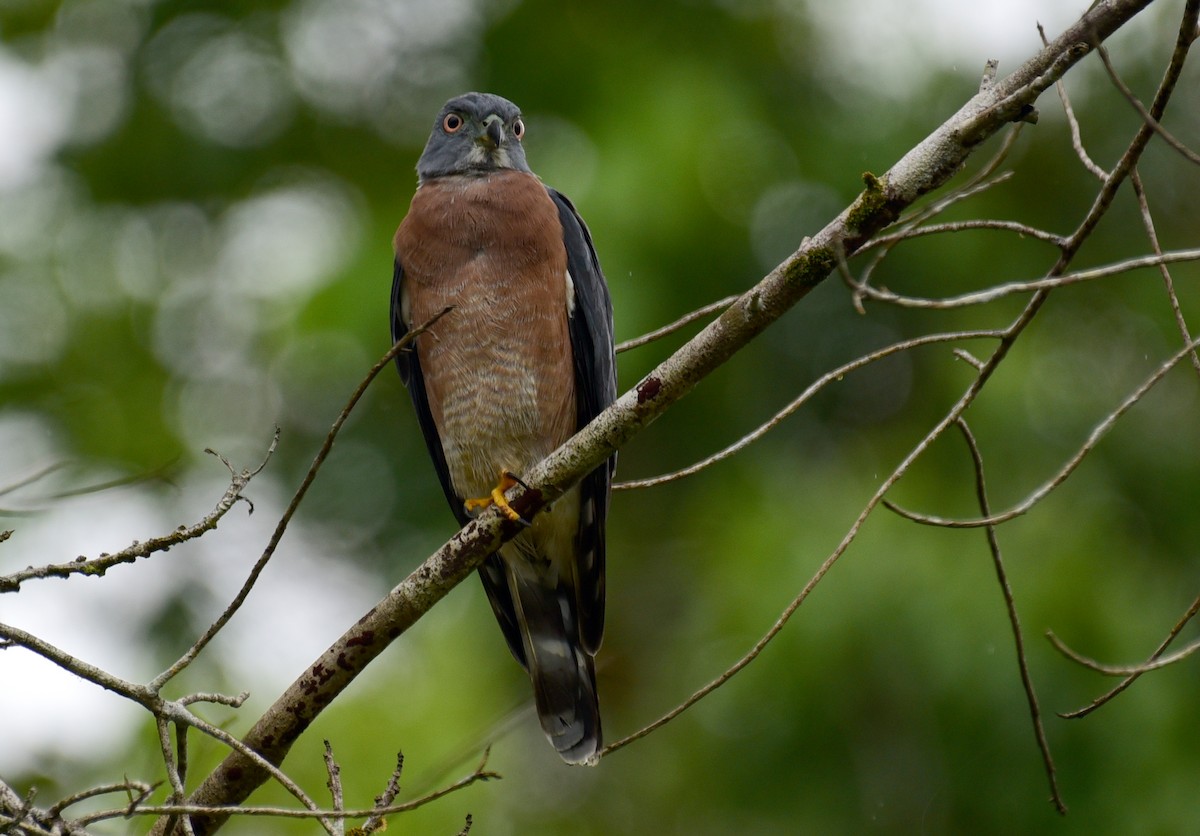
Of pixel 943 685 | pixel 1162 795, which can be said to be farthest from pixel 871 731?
pixel 1162 795

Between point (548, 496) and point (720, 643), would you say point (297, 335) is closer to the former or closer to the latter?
point (720, 643)

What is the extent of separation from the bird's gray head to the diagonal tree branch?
174 centimetres

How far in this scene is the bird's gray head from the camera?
4.26m

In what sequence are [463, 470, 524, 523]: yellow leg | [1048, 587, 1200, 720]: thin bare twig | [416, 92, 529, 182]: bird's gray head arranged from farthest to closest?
[416, 92, 529, 182]: bird's gray head, [463, 470, 524, 523]: yellow leg, [1048, 587, 1200, 720]: thin bare twig

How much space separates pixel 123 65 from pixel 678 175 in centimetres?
407

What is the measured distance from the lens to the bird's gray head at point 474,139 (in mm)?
4258

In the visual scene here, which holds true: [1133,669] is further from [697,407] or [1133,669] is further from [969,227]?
[697,407]

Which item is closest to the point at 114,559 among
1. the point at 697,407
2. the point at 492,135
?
the point at 492,135

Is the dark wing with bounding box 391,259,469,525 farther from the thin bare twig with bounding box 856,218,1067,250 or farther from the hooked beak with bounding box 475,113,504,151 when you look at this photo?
the thin bare twig with bounding box 856,218,1067,250

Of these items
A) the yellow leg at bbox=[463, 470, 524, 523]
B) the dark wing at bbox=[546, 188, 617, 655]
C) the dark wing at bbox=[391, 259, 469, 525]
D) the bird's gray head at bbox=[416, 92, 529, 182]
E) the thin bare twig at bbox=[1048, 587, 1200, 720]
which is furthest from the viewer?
the bird's gray head at bbox=[416, 92, 529, 182]

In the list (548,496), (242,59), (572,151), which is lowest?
(548,496)

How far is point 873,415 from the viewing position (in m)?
6.79

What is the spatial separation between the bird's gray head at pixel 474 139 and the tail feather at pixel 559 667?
140 cm

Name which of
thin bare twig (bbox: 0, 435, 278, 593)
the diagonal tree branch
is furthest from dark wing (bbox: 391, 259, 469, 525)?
thin bare twig (bbox: 0, 435, 278, 593)
